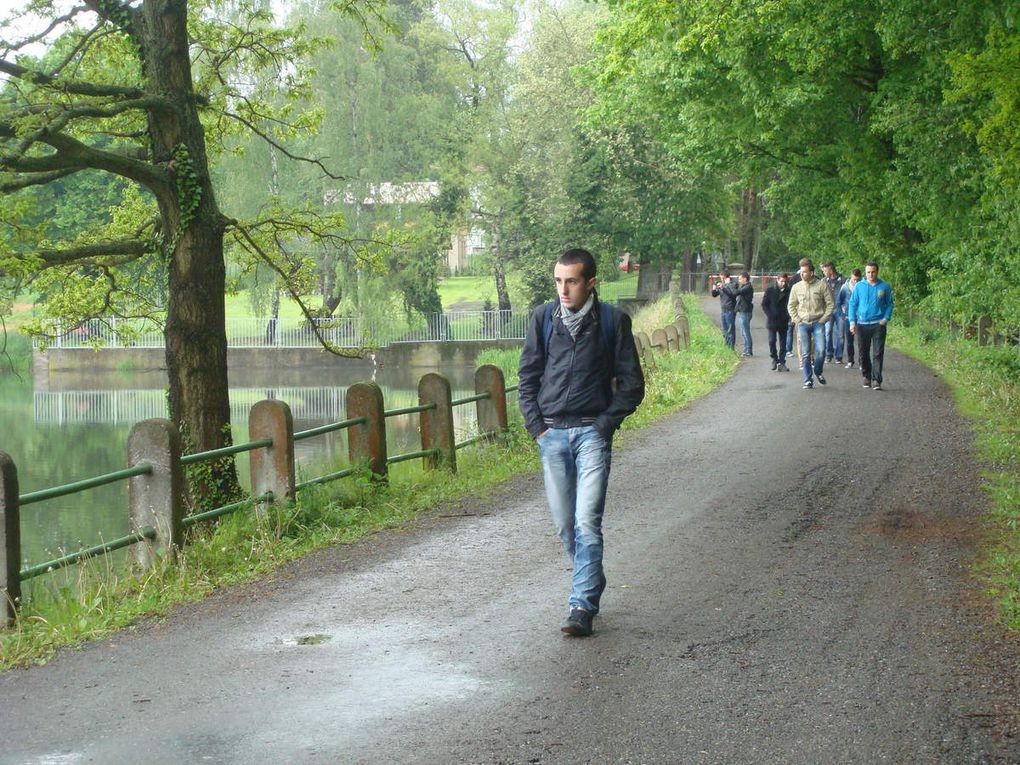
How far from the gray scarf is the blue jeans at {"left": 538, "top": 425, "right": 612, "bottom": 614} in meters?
0.53

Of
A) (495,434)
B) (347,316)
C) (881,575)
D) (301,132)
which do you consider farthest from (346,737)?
(347,316)

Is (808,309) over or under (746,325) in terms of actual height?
over

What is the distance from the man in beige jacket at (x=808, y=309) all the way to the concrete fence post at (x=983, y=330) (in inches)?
211

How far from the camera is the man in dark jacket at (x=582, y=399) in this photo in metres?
6.86

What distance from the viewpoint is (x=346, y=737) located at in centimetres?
529

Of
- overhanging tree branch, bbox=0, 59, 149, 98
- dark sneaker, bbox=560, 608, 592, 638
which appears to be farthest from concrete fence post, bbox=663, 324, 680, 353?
dark sneaker, bbox=560, 608, 592, 638

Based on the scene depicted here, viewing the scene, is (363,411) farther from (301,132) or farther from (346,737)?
(346,737)

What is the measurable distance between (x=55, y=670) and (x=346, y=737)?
214 centimetres

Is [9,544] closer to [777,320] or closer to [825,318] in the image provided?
[825,318]

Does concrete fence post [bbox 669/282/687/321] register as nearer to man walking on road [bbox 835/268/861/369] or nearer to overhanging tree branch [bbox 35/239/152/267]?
man walking on road [bbox 835/268/861/369]

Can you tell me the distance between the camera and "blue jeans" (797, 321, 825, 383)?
20.3 meters

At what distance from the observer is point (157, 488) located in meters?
8.99

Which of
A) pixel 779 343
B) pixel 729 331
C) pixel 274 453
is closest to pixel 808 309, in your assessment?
pixel 779 343

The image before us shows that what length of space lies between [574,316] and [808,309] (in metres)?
14.1
